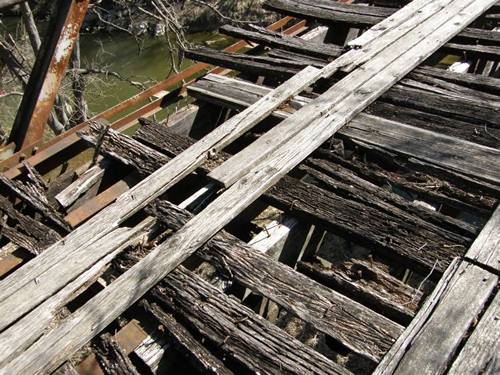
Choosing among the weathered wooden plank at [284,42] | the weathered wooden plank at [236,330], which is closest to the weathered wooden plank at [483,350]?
the weathered wooden plank at [236,330]

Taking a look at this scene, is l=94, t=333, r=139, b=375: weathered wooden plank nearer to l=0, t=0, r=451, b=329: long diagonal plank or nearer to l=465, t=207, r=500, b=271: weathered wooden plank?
l=0, t=0, r=451, b=329: long diagonal plank

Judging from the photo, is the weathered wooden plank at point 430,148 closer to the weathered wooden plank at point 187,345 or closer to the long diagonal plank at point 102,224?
the long diagonal plank at point 102,224

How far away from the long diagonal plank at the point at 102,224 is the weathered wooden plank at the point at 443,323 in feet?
4.59

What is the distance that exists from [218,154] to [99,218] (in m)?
0.86

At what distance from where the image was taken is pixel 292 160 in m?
3.04

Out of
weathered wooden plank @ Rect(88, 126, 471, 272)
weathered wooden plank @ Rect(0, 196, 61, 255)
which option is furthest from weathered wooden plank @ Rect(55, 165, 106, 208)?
weathered wooden plank @ Rect(88, 126, 471, 272)

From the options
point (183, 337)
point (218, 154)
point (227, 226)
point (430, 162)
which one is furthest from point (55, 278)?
point (430, 162)

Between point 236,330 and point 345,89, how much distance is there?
221 centimetres

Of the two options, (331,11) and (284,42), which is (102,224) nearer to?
(284,42)

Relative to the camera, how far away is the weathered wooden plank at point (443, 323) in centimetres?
197

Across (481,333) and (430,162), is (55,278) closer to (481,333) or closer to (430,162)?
(481,333)

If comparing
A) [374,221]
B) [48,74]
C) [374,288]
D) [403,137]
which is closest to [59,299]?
[374,288]

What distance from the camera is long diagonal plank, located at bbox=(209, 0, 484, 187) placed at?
301 centimetres

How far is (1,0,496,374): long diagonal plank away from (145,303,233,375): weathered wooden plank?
129 millimetres
